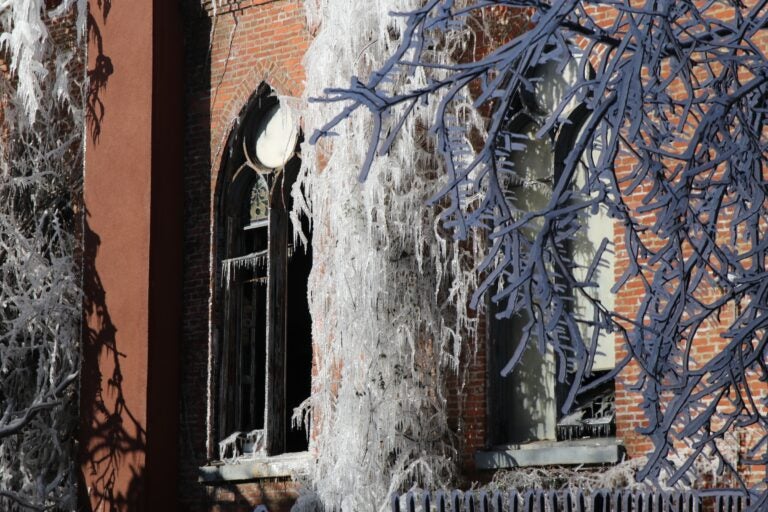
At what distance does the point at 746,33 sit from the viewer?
6.92 metres

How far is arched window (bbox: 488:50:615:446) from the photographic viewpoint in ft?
41.4

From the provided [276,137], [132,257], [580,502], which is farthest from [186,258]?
[580,502]

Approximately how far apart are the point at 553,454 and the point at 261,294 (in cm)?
396

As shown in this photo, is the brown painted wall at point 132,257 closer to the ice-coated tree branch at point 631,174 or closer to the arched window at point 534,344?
the arched window at point 534,344

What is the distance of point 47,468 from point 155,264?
7.49 feet

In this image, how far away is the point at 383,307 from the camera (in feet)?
42.0

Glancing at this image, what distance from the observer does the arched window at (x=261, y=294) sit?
14.9 meters

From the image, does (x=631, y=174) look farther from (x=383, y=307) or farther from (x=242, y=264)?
(x=242, y=264)

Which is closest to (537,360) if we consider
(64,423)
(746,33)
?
(64,423)

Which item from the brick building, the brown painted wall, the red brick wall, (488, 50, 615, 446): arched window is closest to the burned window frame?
(488, 50, 615, 446): arched window

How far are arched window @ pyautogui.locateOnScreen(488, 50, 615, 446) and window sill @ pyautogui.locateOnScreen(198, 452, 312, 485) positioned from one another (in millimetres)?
1938

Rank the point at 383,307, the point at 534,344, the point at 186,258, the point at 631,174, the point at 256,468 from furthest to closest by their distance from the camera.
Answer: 1. the point at 186,258
2. the point at 256,468
3. the point at 534,344
4. the point at 383,307
5. the point at 631,174

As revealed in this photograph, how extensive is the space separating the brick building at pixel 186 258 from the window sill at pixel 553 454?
223 cm

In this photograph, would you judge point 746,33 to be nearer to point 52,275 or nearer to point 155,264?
point 155,264
